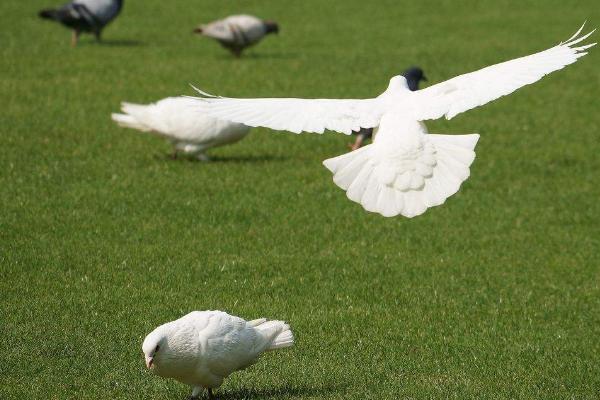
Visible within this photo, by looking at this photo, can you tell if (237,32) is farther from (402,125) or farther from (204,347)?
(204,347)

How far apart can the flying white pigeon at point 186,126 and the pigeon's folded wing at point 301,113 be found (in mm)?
5606

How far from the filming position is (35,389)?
6699 mm

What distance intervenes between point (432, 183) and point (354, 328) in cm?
177

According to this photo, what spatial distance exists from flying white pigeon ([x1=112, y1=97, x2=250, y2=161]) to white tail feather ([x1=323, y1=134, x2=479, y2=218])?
6248 millimetres

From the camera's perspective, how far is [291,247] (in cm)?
1038

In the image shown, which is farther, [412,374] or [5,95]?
[5,95]

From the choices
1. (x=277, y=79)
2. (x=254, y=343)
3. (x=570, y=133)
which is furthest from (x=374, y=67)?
(x=254, y=343)

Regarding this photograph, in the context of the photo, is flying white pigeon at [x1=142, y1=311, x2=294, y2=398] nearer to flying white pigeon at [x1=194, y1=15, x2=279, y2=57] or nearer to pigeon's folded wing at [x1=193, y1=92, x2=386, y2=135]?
pigeon's folded wing at [x1=193, y1=92, x2=386, y2=135]

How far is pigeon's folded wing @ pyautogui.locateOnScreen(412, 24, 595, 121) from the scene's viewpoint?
7.08m

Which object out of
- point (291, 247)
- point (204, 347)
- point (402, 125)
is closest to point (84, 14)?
point (291, 247)

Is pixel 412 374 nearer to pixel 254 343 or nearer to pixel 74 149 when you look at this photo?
pixel 254 343

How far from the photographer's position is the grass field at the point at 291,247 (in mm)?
7289

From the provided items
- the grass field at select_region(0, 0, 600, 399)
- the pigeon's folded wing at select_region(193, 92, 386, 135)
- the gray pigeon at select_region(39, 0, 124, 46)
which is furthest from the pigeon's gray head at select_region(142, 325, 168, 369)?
the gray pigeon at select_region(39, 0, 124, 46)

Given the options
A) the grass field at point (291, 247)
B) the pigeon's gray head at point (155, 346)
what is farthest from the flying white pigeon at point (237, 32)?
the pigeon's gray head at point (155, 346)
